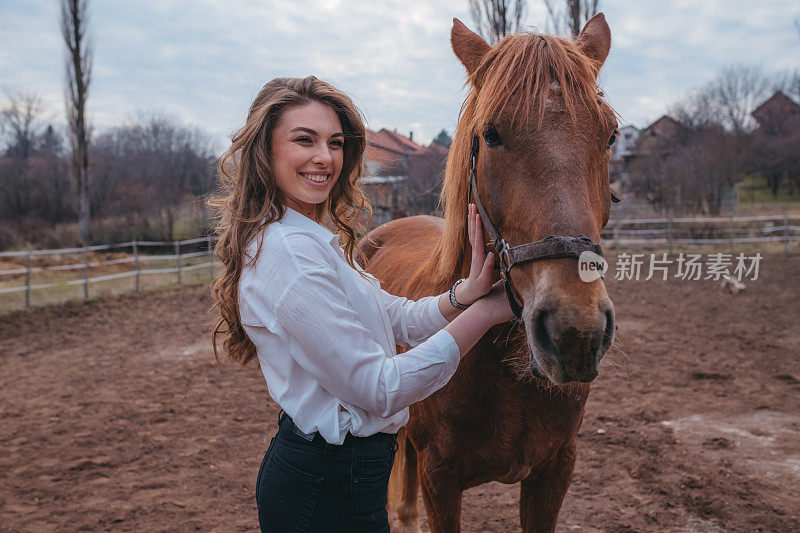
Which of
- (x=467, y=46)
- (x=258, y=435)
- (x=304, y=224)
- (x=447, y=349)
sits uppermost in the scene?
(x=467, y=46)

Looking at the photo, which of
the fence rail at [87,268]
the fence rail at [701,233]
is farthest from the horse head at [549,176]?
the fence rail at [701,233]

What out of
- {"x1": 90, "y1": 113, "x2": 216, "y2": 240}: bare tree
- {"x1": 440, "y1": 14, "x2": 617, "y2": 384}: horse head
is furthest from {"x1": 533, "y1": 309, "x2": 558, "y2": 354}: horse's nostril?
{"x1": 90, "y1": 113, "x2": 216, "y2": 240}: bare tree

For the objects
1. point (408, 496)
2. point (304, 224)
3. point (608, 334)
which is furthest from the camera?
point (408, 496)

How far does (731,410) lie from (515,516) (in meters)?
2.45

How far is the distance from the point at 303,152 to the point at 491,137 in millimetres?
506

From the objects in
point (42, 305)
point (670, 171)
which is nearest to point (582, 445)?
point (42, 305)

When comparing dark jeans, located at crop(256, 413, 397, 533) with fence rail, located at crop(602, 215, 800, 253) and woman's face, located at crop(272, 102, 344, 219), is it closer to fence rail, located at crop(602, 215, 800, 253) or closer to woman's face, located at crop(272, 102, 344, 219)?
woman's face, located at crop(272, 102, 344, 219)

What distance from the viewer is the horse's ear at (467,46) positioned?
177cm

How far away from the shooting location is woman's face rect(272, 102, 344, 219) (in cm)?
136

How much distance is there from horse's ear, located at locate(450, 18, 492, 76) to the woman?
0.50m

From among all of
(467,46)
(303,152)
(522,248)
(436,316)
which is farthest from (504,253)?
(467,46)

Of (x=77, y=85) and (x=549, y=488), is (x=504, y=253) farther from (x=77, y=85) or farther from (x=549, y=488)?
(x=77, y=85)

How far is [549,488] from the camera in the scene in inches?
79.0

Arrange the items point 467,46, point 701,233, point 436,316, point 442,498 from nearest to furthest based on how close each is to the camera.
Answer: point 436,316, point 467,46, point 442,498, point 701,233
